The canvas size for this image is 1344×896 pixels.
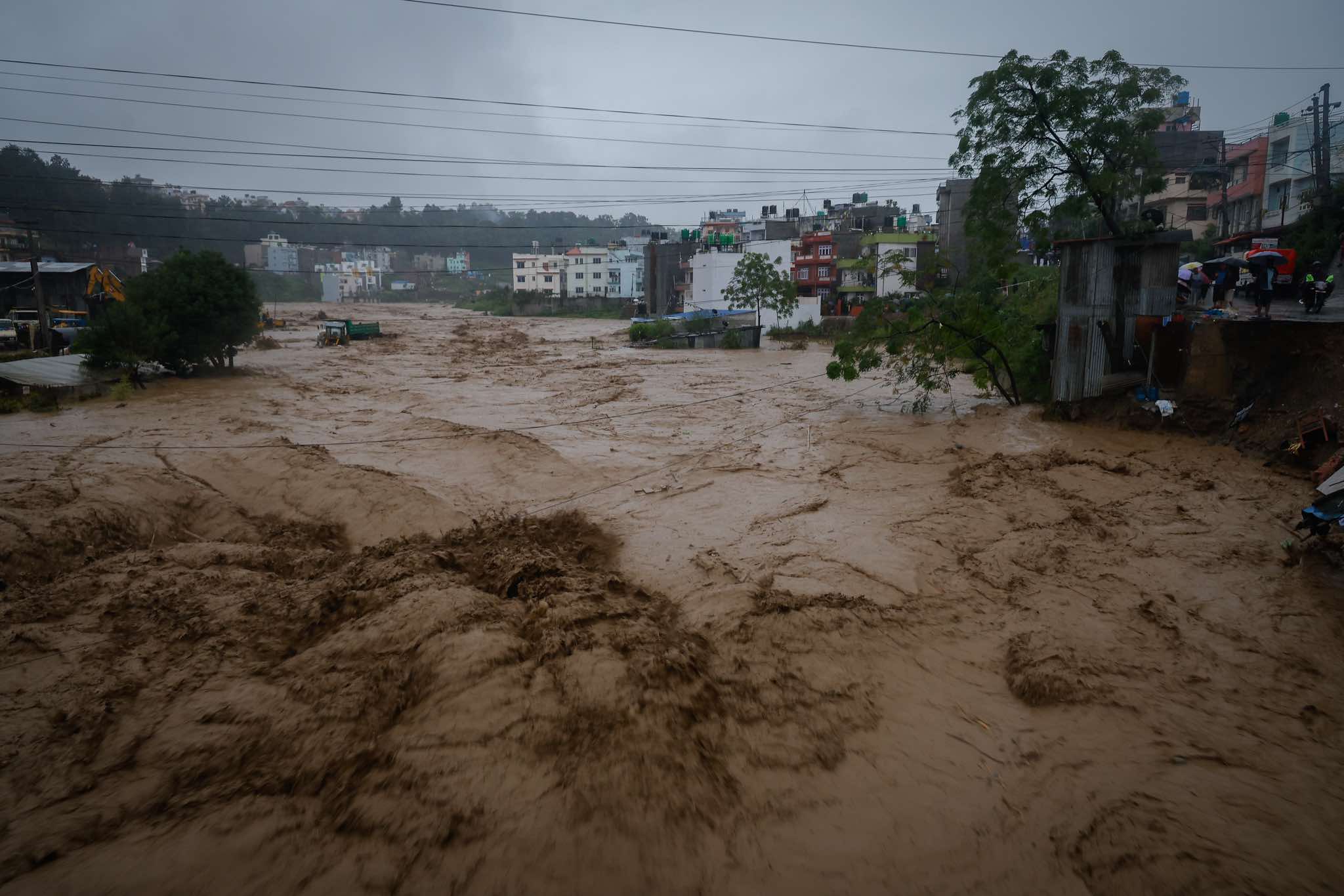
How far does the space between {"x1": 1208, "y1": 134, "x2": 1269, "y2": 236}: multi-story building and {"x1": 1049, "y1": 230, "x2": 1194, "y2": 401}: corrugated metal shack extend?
2726 centimetres

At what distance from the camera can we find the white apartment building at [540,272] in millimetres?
85188

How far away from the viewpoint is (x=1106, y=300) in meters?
14.5

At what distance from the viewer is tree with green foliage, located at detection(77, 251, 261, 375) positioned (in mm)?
21641

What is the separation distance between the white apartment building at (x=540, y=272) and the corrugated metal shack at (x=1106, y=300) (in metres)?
73.7

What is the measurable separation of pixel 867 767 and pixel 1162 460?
399 inches

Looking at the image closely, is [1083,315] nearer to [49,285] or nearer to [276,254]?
[49,285]

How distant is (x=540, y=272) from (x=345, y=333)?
47940mm

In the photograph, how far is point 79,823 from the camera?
4.25 meters

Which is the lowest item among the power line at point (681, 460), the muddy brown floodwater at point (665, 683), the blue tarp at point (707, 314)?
the muddy brown floodwater at point (665, 683)

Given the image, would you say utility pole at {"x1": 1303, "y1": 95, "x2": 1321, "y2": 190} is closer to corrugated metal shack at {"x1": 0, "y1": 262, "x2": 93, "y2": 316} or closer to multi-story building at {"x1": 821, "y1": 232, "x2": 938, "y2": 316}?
multi-story building at {"x1": 821, "y1": 232, "x2": 938, "y2": 316}

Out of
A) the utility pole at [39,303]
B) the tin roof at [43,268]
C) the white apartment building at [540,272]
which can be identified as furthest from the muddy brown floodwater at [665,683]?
the white apartment building at [540,272]

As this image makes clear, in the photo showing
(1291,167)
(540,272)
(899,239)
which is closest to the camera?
(1291,167)

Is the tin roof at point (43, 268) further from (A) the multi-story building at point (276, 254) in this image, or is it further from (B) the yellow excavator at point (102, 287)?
(A) the multi-story building at point (276, 254)

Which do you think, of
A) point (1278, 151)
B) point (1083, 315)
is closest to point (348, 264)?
point (1278, 151)
